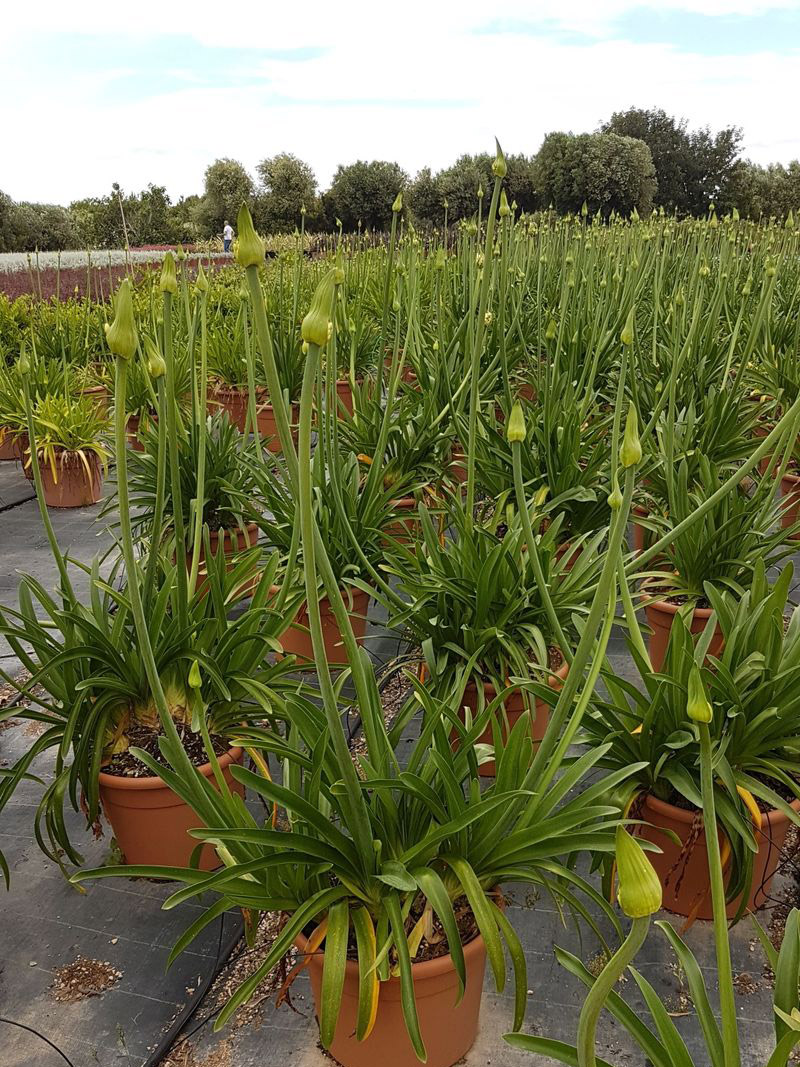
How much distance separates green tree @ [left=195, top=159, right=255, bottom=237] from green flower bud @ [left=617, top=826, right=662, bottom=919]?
101 ft

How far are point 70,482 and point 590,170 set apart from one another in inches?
1070

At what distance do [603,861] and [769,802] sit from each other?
0.37m

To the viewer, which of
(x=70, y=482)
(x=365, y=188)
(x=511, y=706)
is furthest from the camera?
(x=365, y=188)

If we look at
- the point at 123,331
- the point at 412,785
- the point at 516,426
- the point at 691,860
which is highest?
the point at 123,331

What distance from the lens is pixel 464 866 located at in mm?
1435

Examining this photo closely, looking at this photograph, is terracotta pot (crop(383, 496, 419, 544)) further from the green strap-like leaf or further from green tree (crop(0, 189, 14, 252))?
green tree (crop(0, 189, 14, 252))

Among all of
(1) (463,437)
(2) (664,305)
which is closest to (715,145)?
(2) (664,305)

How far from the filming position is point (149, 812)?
6.39ft

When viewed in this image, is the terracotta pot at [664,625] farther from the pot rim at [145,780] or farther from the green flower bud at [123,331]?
the green flower bud at [123,331]

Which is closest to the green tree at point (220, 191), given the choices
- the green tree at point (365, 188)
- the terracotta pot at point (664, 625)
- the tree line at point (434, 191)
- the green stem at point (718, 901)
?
the tree line at point (434, 191)

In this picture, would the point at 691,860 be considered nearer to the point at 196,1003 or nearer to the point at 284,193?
the point at 196,1003

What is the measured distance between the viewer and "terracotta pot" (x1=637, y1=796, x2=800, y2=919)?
5.92 feet

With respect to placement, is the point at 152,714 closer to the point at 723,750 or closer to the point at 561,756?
the point at 561,756

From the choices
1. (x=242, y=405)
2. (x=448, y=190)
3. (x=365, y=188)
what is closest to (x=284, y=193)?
(x=365, y=188)
